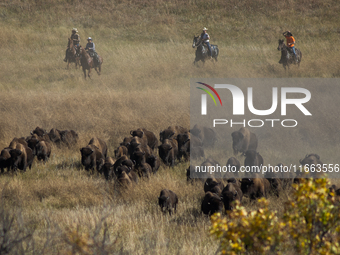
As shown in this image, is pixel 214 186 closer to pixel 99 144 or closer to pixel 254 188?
pixel 254 188

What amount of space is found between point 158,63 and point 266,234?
72.3 feet

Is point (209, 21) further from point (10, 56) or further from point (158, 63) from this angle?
point (10, 56)

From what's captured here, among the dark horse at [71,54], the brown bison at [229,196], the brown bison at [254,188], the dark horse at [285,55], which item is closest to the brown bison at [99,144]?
the brown bison at [254,188]

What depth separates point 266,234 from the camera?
3312 mm

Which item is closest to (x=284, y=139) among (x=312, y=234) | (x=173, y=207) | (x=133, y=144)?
(x=133, y=144)

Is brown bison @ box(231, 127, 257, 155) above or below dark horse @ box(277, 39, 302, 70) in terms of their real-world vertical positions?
below

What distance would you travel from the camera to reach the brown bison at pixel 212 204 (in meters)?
6.39

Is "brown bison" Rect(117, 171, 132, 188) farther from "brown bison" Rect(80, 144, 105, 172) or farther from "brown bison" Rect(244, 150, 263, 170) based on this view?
"brown bison" Rect(244, 150, 263, 170)

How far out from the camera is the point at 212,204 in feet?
21.1

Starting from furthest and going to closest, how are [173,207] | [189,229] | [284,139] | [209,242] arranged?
[284,139]
[173,207]
[189,229]
[209,242]

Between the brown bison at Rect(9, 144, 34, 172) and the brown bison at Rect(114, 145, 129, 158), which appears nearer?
the brown bison at Rect(9, 144, 34, 172)

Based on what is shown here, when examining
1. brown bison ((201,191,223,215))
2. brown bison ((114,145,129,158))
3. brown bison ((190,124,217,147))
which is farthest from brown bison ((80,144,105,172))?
brown bison ((190,124,217,147))

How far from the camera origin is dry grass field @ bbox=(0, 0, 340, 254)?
575 cm

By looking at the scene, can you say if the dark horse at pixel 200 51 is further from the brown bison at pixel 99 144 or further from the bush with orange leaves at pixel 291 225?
the bush with orange leaves at pixel 291 225
